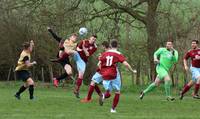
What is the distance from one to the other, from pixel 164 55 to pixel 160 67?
17.2 inches

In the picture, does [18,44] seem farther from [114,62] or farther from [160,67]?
[114,62]

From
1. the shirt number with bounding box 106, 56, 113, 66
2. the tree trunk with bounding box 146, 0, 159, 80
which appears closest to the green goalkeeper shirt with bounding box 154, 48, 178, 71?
the shirt number with bounding box 106, 56, 113, 66

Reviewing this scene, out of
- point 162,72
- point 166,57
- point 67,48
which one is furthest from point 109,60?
point 166,57

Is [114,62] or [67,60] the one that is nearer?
[114,62]

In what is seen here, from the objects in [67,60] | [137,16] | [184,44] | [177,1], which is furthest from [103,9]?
[67,60]

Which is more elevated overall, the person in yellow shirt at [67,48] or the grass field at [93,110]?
the person in yellow shirt at [67,48]

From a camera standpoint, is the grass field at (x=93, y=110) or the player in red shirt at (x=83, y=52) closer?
the grass field at (x=93, y=110)

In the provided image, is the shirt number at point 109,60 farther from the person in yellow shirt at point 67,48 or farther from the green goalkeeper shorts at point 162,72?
the green goalkeeper shorts at point 162,72

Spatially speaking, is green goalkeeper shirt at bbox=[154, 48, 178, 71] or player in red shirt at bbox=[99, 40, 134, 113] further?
green goalkeeper shirt at bbox=[154, 48, 178, 71]

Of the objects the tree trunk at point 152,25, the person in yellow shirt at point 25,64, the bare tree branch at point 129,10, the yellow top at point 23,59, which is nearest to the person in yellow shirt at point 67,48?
the person in yellow shirt at point 25,64

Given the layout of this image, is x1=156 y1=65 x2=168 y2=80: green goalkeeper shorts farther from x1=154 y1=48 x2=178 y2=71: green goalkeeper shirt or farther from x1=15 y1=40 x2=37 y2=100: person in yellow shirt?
x1=15 y1=40 x2=37 y2=100: person in yellow shirt

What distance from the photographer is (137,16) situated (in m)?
33.8

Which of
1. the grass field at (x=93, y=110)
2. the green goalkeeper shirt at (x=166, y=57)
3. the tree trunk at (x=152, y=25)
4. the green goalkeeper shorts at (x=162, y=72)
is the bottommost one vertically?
the grass field at (x=93, y=110)

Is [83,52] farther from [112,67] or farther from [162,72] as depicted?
[112,67]
